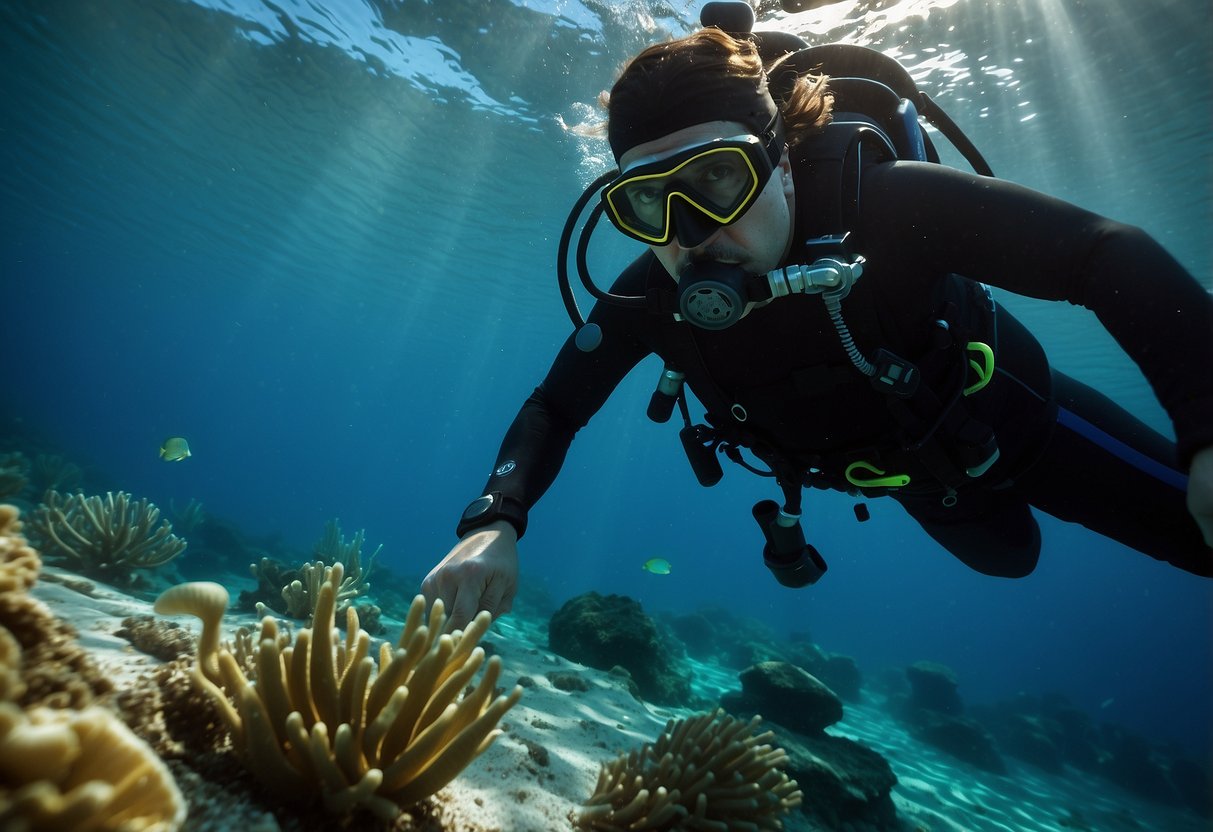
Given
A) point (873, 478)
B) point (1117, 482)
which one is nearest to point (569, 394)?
point (873, 478)

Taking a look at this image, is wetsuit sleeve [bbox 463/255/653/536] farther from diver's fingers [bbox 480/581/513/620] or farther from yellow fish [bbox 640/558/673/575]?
yellow fish [bbox 640/558/673/575]

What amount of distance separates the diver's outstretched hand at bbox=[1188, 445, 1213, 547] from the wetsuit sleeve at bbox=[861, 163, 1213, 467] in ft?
0.18

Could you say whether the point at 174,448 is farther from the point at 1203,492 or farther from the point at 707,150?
the point at 1203,492

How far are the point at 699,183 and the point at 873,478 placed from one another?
203cm

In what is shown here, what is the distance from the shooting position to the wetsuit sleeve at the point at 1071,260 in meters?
1.82

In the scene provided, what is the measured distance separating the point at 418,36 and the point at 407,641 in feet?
53.4

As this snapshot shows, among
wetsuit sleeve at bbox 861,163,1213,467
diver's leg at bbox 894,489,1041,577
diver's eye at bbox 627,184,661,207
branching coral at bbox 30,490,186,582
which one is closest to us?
wetsuit sleeve at bbox 861,163,1213,467

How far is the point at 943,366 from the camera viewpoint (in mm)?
2996

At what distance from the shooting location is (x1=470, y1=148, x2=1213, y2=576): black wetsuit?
2146mm

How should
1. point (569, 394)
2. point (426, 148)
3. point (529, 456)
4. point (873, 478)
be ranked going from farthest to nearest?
point (426, 148) < point (569, 394) < point (873, 478) < point (529, 456)

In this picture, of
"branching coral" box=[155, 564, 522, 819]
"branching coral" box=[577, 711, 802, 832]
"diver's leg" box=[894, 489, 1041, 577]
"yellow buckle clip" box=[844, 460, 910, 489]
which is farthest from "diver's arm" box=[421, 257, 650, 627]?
"diver's leg" box=[894, 489, 1041, 577]

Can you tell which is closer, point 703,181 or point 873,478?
point 703,181

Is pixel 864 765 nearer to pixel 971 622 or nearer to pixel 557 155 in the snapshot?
pixel 557 155

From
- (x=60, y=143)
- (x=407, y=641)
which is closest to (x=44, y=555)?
(x=407, y=641)
